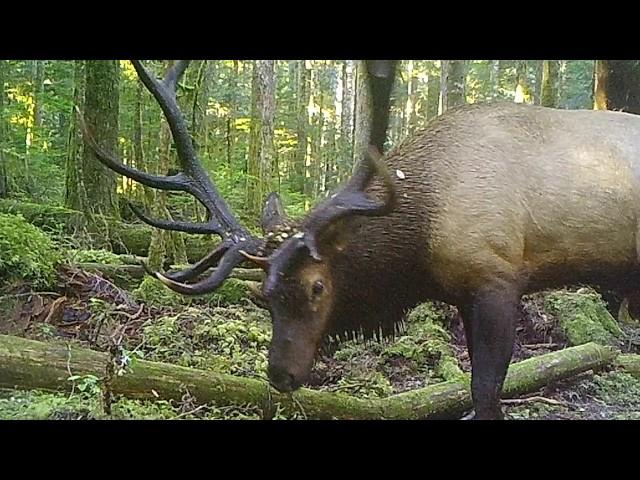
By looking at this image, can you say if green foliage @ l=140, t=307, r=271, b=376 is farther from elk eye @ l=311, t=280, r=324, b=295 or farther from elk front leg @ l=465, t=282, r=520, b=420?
elk front leg @ l=465, t=282, r=520, b=420

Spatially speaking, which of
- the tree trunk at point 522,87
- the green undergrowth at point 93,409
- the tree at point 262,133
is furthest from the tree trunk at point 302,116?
the green undergrowth at point 93,409

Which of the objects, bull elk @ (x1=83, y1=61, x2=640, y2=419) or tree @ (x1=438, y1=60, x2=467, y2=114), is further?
tree @ (x1=438, y1=60, x2=467, y2=114)

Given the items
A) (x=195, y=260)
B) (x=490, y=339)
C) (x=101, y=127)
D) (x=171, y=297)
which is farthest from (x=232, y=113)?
(x=490, y=339)

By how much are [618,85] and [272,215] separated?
6.05ft

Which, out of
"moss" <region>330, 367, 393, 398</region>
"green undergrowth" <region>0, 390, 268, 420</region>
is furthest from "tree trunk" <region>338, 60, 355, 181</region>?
"green undergrowth" <region>0, 390, 268, 420</region>

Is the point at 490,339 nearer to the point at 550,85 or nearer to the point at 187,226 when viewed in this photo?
the point at 187,226

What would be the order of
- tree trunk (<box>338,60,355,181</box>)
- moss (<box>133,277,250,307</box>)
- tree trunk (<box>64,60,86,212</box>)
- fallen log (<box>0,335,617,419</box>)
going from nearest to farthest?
fallen log (<box>0,335,617,419</box>) → moss (<box>133,277,250,307</box>) → tree trunk (<box>338,60,355,181</box>) → tree trunk (<box>64,60,86,212</box>)

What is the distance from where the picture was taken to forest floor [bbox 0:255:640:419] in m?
2.96

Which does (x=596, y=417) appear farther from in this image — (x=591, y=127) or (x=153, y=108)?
(x=153, y=108)

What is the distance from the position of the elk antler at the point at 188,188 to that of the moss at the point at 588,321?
58.7 inches

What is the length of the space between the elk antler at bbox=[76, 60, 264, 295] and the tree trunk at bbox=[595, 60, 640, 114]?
1.93 metres

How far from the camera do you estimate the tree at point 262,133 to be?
13.9ft

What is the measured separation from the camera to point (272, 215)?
2.88 m
